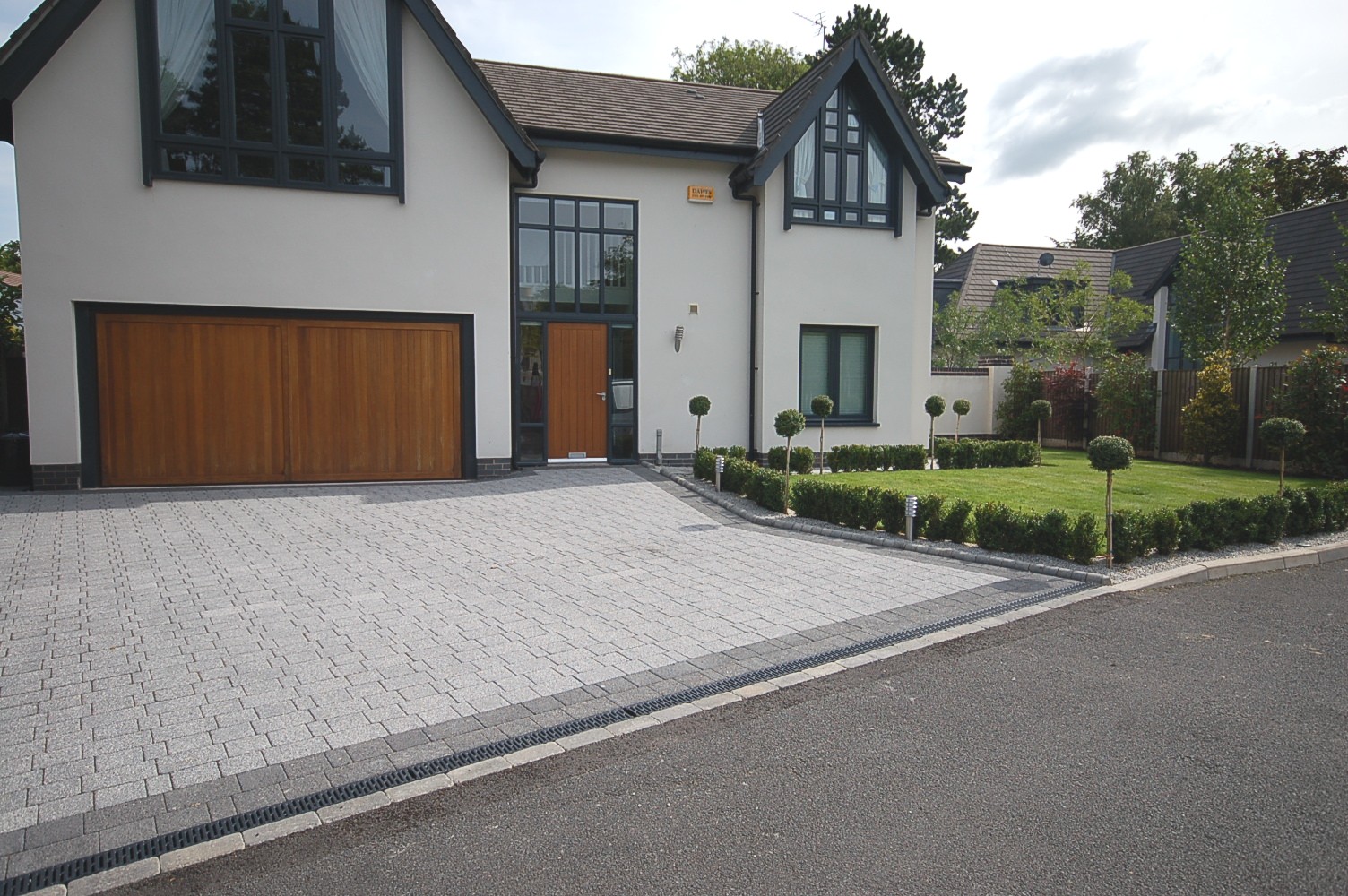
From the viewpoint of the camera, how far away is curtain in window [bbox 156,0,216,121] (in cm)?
1229

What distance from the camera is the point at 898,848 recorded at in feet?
11.6

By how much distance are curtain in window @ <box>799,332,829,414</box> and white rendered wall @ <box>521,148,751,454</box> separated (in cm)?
116

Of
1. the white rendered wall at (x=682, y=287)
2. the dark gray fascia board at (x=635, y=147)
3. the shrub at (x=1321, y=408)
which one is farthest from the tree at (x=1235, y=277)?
the dark gray fascia board at (x=635, y=147)

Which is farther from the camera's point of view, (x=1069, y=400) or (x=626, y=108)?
(x=1069, y=400)

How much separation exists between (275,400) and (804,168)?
10.1 metres

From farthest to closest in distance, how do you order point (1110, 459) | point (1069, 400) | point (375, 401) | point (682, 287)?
point (1069, 400) < point (682, 287) < point (375, 401) < point (1110, 459)

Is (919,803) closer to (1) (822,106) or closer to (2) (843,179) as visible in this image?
(2) (843,179)

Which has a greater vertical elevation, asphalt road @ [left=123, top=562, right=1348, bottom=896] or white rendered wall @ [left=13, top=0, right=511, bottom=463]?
white rendered wall @ [left=13, top=0, right=511, bottom=463]

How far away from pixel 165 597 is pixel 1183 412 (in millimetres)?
18144

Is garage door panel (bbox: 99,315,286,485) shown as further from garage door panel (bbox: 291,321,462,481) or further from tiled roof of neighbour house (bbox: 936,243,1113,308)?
tiled roof of neighbour house (bbox: 936,243,1113,308)

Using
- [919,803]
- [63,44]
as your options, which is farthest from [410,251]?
[919,803]

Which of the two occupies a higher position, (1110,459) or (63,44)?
(63,44)

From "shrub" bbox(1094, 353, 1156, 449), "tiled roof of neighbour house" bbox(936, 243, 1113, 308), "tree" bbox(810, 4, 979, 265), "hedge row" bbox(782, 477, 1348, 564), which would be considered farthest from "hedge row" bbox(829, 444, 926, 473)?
"tree" bbox(810, 4, 979, 265)

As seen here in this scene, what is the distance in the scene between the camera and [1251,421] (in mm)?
16891
